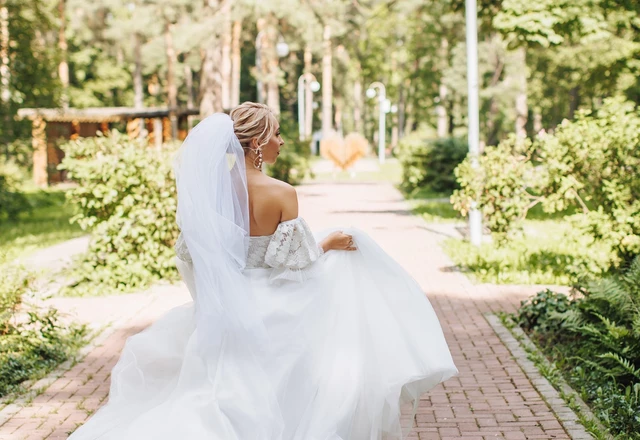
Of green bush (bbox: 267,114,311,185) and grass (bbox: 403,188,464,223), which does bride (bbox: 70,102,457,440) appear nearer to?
grass (bbox: 403,188,464,223)

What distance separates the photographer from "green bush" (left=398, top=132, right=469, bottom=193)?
28.5 meters

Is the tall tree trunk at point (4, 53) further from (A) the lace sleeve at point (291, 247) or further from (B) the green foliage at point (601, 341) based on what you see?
(A) the lace sleeve at point (291, 247)

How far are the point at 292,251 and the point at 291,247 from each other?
27mm

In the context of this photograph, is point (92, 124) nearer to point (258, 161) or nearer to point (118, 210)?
point (118, 210)

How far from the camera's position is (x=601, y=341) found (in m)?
6.43

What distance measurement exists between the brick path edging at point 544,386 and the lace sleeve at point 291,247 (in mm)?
2021

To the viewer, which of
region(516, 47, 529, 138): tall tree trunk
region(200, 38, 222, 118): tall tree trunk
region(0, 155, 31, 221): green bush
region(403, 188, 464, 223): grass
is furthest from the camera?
region(516, 47, 529, 138): tall tree trunk

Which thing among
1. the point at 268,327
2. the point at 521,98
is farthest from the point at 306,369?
the point at 521,98

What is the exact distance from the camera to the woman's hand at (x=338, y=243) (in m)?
4.78

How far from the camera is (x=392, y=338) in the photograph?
4.54 meters

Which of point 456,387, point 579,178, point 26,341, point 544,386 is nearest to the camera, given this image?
point 544,386

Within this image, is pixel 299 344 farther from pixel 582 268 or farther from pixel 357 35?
pixel 357 35

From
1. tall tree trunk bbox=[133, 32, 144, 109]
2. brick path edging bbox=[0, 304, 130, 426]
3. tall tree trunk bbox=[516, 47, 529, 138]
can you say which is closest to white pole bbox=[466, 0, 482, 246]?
brick path edging bbox=[0, 304, 130, 426]

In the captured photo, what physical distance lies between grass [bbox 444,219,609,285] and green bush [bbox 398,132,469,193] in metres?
12.8
